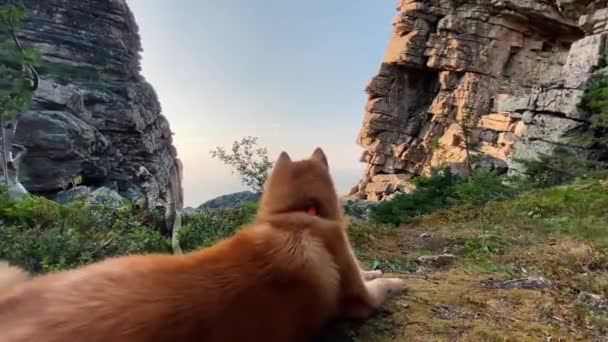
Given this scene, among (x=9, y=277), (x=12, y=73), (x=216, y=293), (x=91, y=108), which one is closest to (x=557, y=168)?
(x=216, y=293)

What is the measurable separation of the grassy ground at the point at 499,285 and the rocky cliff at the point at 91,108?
83.9 ft

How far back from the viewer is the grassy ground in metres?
2.30

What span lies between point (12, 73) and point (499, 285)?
14.5 metres

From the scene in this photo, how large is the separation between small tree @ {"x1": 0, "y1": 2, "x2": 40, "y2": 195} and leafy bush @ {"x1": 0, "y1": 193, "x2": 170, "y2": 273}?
4.96m

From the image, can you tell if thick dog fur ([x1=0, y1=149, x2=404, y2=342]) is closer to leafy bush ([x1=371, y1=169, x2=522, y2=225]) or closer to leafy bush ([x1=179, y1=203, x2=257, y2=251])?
leafy bush ([x1=179, y1=203, x2=257, y2=251])

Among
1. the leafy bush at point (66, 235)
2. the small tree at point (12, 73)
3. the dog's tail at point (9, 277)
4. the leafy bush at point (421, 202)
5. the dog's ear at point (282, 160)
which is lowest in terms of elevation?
the leafy bush at point (421, 202)

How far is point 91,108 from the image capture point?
117ft

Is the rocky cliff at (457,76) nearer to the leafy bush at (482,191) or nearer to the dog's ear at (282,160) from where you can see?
the leafy bush at (482,191)

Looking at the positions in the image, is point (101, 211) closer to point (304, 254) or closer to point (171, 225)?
point (171, 225)

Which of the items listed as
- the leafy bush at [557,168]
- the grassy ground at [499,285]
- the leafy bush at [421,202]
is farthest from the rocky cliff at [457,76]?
the grassy ground at [499,285]

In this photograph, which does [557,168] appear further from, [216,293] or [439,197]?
[216,293]

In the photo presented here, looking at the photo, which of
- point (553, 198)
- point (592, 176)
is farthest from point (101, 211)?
point (592, 176)

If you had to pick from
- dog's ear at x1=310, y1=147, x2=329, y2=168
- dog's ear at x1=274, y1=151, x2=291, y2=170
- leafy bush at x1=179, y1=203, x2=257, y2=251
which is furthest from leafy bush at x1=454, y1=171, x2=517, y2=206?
dog's ear at x1=274, y1=151, x2=291, y2=170

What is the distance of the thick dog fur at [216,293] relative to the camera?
158cm
